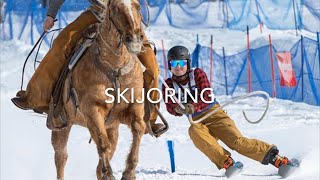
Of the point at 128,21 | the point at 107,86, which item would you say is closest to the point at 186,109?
the point at 107,86

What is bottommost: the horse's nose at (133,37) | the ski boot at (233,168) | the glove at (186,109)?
the ski boot at (233,168)

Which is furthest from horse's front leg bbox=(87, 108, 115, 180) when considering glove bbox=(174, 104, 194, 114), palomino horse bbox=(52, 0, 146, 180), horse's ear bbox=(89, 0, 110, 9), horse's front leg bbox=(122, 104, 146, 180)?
glove bbox=(174, 104, 194, 114)

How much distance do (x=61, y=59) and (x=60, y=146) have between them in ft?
4.86

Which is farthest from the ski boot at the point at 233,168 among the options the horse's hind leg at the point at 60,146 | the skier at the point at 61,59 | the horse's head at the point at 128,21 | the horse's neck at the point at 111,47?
the horse's head at the point at 128,21

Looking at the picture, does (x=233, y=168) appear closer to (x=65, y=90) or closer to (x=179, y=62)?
(x=179, y=62)

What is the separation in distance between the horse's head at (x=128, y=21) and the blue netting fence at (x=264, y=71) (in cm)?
1132

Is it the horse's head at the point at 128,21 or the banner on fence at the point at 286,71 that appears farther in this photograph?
the banner on fence at the point at 286,71

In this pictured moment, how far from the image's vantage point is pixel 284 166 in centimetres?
820

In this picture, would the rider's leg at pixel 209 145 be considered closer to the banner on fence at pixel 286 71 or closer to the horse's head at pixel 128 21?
the horse's head at pixel 128 21

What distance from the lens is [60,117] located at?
309 inches

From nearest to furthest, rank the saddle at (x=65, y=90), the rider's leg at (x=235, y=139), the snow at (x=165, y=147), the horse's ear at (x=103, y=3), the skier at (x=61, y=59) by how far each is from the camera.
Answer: the horse's ear at (x=103, y=3) → the saddle at (x=65, y=90) → the skier at (x=61, y=59) → the rider's leg at (x=235, y=139) → the snow at (x=165, y=147)

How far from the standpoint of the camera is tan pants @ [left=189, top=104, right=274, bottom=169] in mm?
8523

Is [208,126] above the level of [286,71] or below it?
above

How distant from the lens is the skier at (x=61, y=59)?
7.54m
